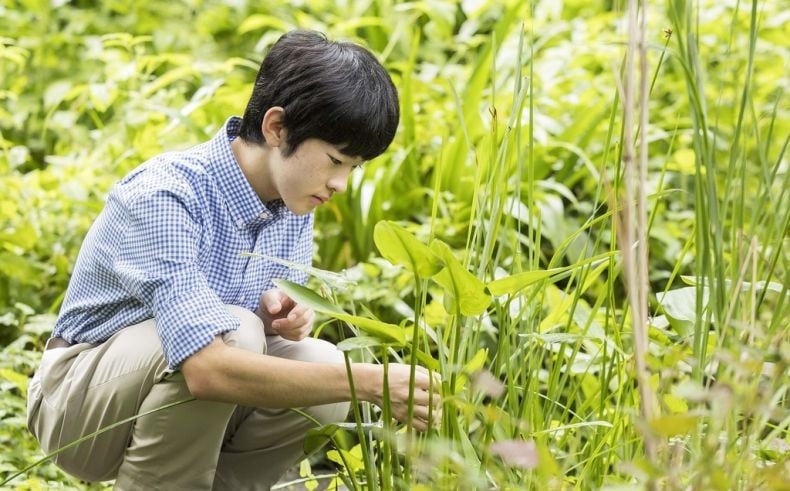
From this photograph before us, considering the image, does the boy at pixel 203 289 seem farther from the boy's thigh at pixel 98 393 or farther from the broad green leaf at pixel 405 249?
the broad green leaf at pixel 405 249

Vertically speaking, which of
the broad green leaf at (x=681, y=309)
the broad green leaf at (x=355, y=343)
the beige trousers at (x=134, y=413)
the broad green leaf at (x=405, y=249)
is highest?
the broad green leaf at (x=405, y=249)

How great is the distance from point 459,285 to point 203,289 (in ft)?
1.60

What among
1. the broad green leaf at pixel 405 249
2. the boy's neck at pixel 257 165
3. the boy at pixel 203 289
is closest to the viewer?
the broad green leaf at pixel 405 249

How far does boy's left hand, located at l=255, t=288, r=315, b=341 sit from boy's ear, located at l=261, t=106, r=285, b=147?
10.4 inches

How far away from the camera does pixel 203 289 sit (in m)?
1.41

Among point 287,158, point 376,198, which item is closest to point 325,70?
point 287,158

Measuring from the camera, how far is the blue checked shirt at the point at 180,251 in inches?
54.8

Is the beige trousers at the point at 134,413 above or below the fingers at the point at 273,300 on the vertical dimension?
below

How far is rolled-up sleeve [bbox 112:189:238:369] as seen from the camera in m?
1.37

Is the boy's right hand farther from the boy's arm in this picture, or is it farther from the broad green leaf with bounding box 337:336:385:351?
the broad green leaf with bounding box 337:336:385:351

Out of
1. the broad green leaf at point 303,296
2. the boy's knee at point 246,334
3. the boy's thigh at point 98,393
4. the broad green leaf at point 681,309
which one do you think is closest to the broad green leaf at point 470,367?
the broad green leaf at point 303,296

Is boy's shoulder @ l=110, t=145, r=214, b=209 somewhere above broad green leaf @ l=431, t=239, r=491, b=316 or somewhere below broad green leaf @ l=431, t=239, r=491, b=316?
below

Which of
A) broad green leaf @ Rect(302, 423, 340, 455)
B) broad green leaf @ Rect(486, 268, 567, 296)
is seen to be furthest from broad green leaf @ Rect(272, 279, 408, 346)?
broad green leaf @ Rect(302, 423, 340, 455)

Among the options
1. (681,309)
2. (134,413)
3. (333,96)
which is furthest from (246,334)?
(681,309)
